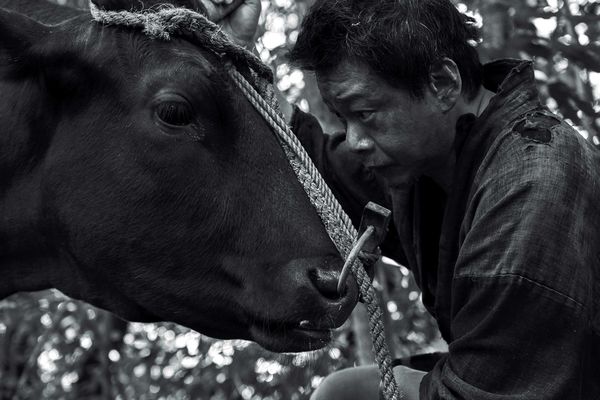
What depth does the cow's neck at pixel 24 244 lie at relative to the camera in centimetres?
259

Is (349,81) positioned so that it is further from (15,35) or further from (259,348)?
(259,348)

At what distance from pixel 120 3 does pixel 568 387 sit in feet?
4.83

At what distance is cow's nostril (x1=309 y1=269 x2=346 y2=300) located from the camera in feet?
7.81

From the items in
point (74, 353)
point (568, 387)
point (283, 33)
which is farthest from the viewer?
point (74, 353)

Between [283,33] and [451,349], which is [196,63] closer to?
[451,349]

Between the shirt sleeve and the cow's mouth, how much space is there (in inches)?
13.5

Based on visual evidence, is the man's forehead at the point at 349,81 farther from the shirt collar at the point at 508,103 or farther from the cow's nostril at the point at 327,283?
the cow's nostril at the point at 327,283

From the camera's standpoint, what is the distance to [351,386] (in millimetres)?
2732

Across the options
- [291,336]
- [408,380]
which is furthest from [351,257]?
[408,380]

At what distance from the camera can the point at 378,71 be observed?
2467mm

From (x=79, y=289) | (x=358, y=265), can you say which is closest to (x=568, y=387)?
(x=358, y=265)

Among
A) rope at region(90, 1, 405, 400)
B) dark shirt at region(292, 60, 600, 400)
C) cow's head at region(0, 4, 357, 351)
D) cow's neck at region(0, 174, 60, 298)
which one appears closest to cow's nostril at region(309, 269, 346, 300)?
cow's head at region(0, 4, 357, 351)

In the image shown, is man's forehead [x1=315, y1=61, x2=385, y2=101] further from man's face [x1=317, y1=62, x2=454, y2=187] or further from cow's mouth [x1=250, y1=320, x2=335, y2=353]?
cow's mouth [x1=250, y1=320, x2=335, y2=353]

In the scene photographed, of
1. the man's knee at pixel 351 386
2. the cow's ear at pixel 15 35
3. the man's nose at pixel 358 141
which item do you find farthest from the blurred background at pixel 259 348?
the cow's ear at pixel 15 35
